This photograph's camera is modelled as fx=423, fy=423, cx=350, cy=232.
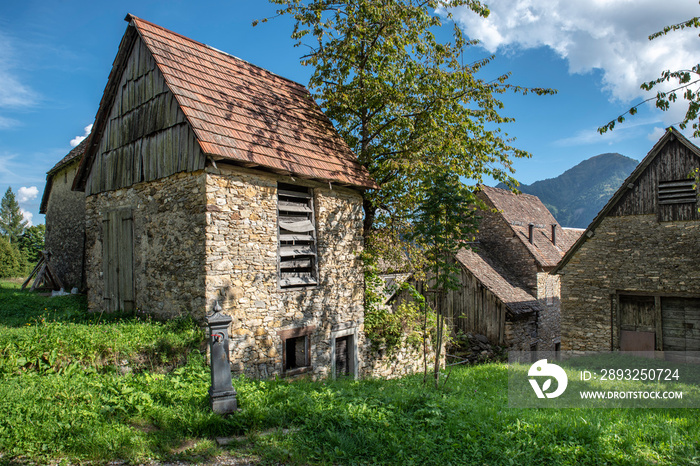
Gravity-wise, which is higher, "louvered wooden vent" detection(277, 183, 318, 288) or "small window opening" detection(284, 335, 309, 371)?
"louvered wooden vent" detection(277, 183, 318, 288)

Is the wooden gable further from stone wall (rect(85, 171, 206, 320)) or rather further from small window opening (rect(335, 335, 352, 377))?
stone wall (rect(85, 171, 206, 320))

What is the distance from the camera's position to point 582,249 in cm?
1508

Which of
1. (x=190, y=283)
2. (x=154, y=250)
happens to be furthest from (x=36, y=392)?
(x=154, y=250)

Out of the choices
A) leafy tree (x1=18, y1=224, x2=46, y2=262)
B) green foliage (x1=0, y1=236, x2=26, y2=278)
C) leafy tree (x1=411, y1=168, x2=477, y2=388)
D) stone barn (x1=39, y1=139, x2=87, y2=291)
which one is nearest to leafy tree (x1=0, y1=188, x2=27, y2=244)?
leafy tree (x1=18, y1=224, x2=46, y2=262)

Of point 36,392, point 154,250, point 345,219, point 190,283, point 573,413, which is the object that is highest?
point 345,219

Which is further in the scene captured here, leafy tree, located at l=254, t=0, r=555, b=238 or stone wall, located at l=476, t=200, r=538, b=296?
stone wall, located at l=476, t=200, r=538, b=296

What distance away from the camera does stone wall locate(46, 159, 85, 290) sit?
1881 centimetres

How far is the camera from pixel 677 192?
1347 cm

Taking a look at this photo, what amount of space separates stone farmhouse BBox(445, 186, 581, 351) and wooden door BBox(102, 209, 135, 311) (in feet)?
37.2

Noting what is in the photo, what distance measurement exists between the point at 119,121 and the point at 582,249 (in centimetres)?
1517

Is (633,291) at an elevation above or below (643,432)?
above

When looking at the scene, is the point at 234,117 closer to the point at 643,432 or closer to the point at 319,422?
the point at 319,422

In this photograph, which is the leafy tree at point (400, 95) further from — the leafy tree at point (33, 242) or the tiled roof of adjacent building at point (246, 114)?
the leafy tree at point (33, 242)

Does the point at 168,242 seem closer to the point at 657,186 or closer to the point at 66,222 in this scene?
the point at 66,222
